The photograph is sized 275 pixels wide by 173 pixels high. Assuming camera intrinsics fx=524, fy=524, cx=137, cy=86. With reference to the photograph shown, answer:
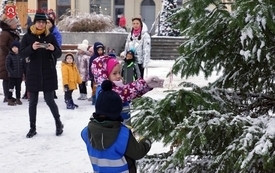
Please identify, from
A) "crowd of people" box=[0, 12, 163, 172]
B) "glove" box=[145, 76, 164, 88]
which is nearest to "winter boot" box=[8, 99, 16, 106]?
"crowd of people" box=[0, 12, 163, 172]

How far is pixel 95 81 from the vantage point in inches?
208

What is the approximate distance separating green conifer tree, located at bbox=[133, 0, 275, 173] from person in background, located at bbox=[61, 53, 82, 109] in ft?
23.6

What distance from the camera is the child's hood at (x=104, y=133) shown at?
3408 mm

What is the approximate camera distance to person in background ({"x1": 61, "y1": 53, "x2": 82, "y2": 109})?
411 inches

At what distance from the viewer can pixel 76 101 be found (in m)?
11.6

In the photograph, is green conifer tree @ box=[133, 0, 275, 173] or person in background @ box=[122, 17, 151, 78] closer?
green conifer tree @ box=[133, 0, 275, 173]

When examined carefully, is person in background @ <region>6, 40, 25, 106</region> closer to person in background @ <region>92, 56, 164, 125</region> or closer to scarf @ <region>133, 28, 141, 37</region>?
scarf @ <region>133, 28, 141, 37</region>

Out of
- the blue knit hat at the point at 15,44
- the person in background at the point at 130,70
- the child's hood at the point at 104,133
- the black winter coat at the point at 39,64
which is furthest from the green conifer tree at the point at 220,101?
the blue knit hat at the point at 15,44

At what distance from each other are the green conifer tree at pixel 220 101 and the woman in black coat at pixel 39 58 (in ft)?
13.7

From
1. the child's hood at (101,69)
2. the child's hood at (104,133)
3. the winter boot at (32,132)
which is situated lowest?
the winter boot at (32,132)

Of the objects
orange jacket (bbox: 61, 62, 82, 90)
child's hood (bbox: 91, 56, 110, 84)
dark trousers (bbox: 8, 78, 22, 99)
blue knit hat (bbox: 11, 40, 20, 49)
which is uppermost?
child's hood (bbox: 91, 56, 110, 84)

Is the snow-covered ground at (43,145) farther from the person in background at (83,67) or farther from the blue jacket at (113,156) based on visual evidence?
the person in background at (83,67)

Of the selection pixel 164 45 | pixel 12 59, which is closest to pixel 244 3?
pixel 12 59

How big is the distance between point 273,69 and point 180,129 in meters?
0.80
